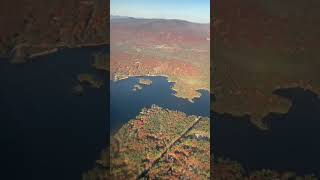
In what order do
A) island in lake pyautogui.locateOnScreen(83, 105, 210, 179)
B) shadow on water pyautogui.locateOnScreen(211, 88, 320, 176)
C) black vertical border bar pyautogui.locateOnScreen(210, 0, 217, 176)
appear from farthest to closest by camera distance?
island in lake pyautogui.locateOnScreen(83, 105, 210, 179), black vertical border bar pyautogui.locateOnScreen(210, 0, 217, 176), shadow on water pyautogui.locateOnScreen(211, 88, 320, 176)

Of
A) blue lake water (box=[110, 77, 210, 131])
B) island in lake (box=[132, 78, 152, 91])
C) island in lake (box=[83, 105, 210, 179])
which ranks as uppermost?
island in lake (box=[132, 78, 152, 91])

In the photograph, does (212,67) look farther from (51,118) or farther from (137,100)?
(51,118)

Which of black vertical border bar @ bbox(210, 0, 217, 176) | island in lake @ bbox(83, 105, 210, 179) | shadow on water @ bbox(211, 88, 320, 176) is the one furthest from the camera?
island in lake @ bbox(83, 105, 210, 179)

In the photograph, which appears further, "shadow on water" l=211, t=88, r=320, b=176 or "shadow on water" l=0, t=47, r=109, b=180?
"shadow on water" l=0, t=47, r=109, b=180

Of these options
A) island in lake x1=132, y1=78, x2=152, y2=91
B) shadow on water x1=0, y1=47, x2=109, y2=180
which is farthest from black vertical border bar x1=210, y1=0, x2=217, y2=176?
shadow on water x1=0, y1=47, x2=109, y2=180

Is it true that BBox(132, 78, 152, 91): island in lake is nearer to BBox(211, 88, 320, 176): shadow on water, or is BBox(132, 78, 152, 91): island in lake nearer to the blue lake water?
the blue lake water

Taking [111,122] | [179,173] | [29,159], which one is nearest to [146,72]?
[111,122]

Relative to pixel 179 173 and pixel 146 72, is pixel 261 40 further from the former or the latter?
pixel 179 173
